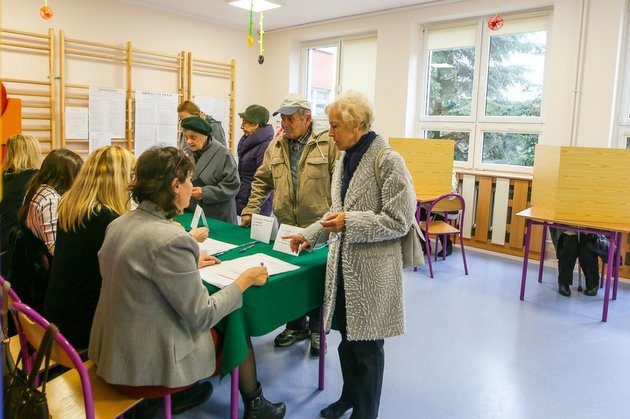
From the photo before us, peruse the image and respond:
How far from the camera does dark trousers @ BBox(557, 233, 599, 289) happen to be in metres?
3.90

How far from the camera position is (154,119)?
19.8 feet

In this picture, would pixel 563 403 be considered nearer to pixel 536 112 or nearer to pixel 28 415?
pixel 28 415

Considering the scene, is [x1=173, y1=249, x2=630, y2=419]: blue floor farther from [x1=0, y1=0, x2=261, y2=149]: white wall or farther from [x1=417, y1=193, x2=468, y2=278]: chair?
[x1=0, y1=0, x2=261, y2=149]: white wall

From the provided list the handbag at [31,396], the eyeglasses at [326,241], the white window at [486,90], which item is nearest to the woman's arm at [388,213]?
the eyeglasses at [326,241]

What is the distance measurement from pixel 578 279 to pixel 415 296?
A: 61.7 inches

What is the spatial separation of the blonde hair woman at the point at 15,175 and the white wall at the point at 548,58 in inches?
166

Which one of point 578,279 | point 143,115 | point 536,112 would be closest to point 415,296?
point 578,279

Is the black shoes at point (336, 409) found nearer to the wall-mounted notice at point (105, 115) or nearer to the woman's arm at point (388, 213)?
the woman's arm at point (388, 213)

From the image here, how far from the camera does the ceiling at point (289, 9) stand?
5664 millimetres

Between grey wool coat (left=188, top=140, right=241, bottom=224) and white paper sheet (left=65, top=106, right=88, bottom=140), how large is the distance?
301cm

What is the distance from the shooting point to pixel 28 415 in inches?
48.8

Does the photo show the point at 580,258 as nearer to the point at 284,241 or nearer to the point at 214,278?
the point at 284,241

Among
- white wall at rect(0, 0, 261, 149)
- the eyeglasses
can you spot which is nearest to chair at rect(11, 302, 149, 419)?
the eyeglasses

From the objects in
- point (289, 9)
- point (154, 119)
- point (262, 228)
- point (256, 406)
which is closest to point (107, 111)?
point (154, 119)
